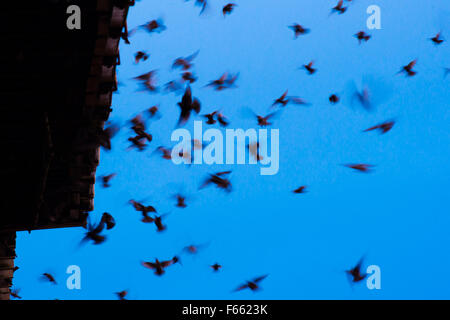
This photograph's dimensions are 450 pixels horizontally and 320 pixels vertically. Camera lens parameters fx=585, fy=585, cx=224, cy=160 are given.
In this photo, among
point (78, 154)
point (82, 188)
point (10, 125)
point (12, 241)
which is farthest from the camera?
point (12, 241)

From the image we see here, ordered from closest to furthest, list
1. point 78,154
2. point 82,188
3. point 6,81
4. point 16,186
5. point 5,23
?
point 5,23, point 6,81, point 16,186, point 78,154, point 82,188

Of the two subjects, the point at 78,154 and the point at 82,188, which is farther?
the point at 82,188
